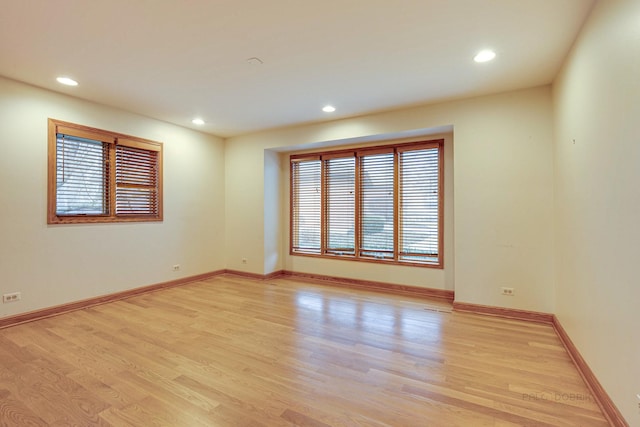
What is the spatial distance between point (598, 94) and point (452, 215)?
248 centimetres

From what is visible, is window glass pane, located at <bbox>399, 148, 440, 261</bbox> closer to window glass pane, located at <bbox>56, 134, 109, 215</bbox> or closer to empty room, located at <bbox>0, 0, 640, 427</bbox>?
empty room, located at <bbox>0, 0, 640, 427</bbox>

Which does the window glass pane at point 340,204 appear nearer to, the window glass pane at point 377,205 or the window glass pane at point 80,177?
the window glass pane at point 377,205

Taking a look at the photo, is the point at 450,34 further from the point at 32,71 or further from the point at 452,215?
the point at 32,71

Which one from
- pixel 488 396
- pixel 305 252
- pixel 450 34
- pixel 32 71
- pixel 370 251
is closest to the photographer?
pixel 488 396

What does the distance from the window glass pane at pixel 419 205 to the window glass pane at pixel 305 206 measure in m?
1.62

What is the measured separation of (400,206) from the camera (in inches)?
194

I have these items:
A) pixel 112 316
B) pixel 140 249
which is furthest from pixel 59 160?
pixel 112 316

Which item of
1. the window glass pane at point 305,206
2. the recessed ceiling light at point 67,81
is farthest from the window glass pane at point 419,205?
the recessed ceiling light at point 67,81

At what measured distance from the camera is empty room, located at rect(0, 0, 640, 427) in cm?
202

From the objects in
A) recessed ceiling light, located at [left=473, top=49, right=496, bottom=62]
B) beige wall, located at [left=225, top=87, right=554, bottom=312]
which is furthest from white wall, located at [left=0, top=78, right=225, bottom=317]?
recessed ceiling light, located at [left=473, top=49, right=496, bottom=62]

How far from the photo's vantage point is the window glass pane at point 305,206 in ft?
19.0

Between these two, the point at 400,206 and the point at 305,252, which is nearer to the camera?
the point at 400,206

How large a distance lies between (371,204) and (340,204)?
60 centimetres

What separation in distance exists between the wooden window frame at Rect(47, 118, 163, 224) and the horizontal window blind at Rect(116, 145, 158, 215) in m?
0.04
